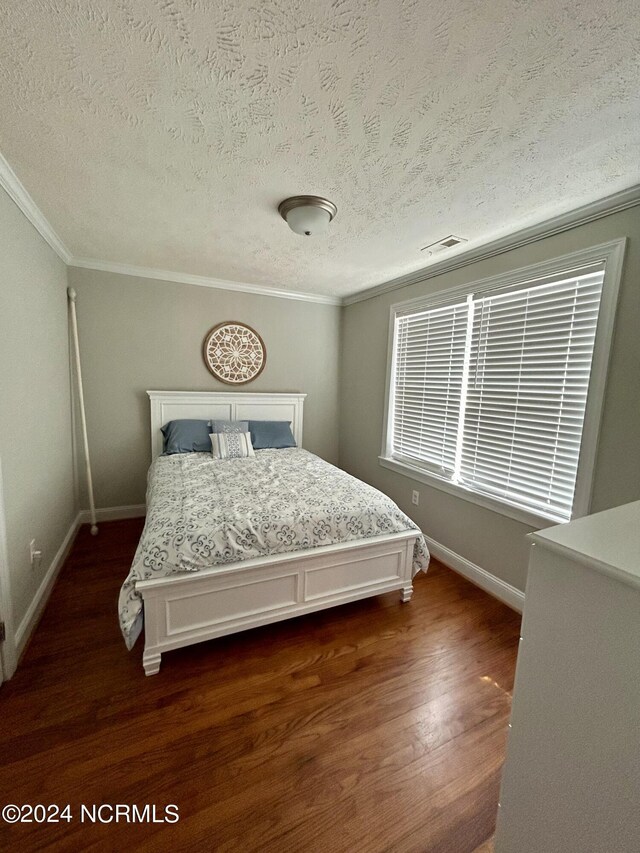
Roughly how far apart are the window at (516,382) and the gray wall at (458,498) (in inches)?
2.6

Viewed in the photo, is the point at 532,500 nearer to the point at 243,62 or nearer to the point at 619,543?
the point at 619,543

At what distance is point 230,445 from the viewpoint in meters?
3.18

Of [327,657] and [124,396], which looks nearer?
[327,657]

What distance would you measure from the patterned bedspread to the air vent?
1.79 metres

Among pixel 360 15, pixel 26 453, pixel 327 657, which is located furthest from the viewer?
pixel 26 453

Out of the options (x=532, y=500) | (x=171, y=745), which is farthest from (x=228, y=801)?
(x=532, y=500)

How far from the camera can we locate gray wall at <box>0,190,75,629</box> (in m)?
1.73

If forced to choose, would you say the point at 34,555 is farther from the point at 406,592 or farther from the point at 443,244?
the point at 443,244

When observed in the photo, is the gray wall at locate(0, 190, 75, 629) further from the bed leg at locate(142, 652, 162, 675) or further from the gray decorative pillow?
the gray decorative pillow

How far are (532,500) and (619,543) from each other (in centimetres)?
167

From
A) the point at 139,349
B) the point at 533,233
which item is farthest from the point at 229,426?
the point at 533,233

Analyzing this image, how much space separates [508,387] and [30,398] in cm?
297

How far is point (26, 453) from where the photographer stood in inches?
76.5

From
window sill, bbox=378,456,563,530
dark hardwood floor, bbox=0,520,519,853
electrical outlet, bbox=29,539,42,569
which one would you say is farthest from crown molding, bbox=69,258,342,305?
dark hardwood floor, bbox=0,520,519,853
